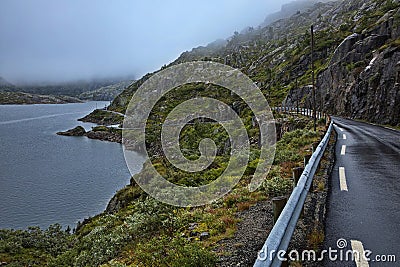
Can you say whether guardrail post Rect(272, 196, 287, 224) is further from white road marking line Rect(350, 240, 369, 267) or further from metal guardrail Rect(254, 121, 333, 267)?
white road marking line Rect(350, 240, 369, 267)

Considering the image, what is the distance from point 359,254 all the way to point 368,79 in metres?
41.5

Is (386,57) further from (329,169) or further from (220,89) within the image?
(220,89)

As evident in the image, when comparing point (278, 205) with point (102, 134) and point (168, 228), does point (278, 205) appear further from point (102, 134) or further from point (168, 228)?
point (102, 134)

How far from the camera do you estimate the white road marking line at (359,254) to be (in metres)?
4.15

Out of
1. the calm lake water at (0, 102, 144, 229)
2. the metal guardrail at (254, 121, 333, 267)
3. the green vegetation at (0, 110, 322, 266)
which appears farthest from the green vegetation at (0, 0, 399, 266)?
the calm lake water at (0, 102, 144, 229)

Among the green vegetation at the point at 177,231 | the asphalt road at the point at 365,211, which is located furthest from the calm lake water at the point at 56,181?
the asphalt road at the point at 365,211

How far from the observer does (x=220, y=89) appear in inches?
5221

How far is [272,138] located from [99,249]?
1000 inches

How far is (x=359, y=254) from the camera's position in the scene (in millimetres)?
4430

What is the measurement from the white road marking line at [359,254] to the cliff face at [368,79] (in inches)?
1262

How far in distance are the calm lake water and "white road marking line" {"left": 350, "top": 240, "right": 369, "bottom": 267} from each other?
3969 centimetres

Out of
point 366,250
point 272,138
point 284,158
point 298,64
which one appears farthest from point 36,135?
point 366,250

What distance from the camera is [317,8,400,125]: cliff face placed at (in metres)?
34.5

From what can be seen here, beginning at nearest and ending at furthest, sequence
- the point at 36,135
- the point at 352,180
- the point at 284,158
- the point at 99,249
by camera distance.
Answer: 1. the point at 352,180
2. the point at 99,249
3. the point at 284,158
4. the point at 36,135
